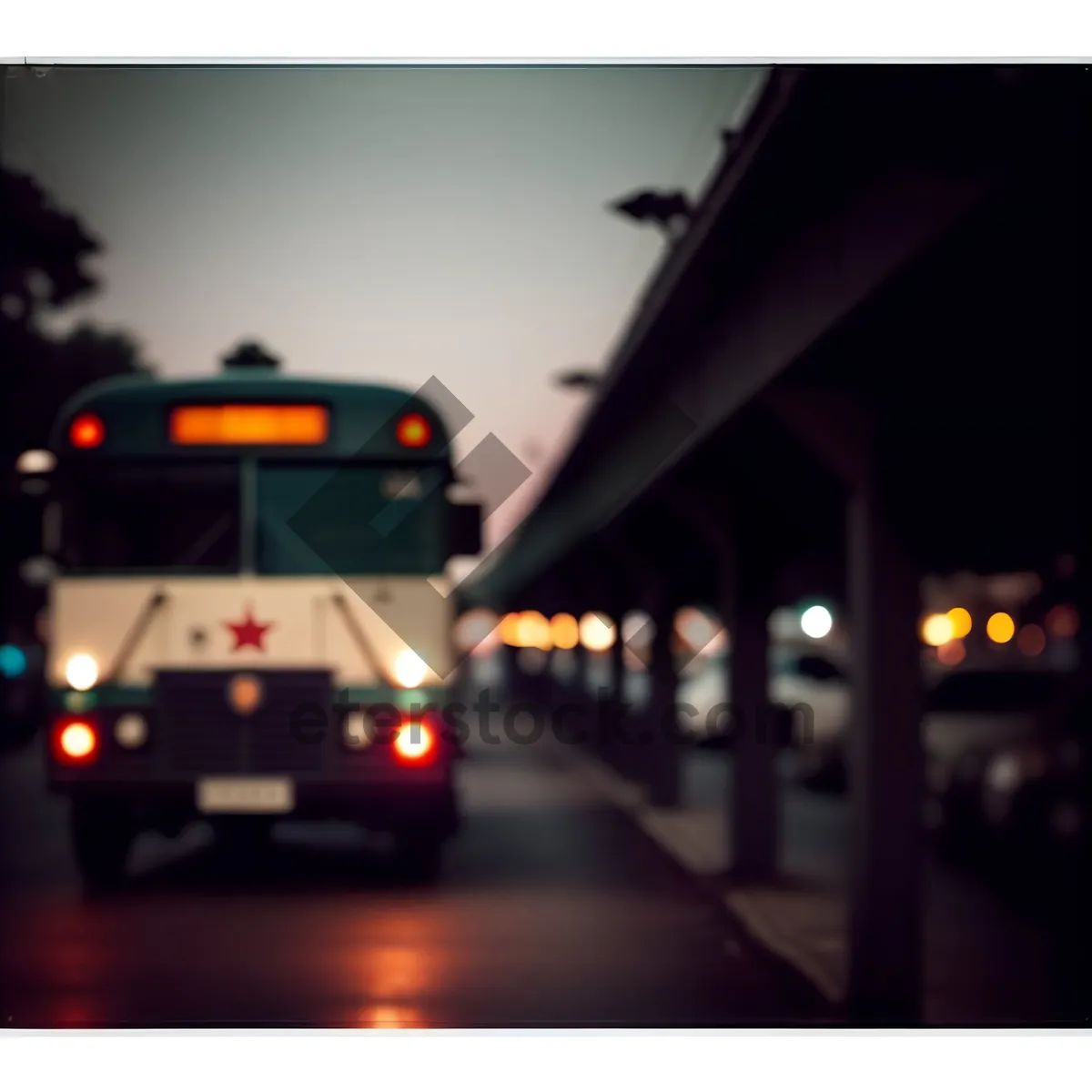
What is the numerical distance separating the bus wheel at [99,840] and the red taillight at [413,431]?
3291 mm

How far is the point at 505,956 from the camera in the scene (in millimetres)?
12445

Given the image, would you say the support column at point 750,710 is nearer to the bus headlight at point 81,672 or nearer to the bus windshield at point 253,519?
the bus windshield at point 253,519

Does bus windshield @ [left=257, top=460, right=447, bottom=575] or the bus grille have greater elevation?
bus windshield @ [left=257, top=460, right=447, bottom=575]

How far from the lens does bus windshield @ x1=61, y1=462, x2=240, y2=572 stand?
15445 mm

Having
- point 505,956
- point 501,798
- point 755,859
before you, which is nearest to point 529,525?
point 501,798

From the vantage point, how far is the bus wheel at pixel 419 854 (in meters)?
16.0

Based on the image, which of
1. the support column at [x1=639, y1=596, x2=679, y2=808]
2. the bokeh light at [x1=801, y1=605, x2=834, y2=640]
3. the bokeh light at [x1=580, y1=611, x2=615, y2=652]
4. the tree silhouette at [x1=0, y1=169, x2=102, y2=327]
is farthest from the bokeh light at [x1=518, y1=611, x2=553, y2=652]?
the support column at [x1=639, y1=596, x2=679, y2=808]

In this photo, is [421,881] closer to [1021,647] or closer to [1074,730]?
[1074,730]

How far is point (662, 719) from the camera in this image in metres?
23.2

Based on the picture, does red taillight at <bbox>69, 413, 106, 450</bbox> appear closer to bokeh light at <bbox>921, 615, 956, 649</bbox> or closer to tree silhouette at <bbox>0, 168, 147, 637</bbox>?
tree silhouette at <bbox>0, 168, 147, 637</bbox>

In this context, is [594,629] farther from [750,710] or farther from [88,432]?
[88,432]

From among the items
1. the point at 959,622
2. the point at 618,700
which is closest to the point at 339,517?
the point at 618,700

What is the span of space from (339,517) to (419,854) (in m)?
2.53

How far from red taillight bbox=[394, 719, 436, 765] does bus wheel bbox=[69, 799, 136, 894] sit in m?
2.17
